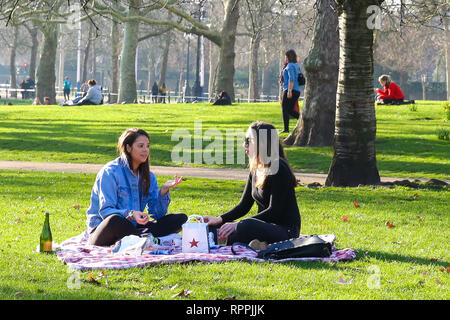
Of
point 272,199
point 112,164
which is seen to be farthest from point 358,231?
point 112,164

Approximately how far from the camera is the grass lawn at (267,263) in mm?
A: 5777

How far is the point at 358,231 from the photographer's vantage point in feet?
28.8

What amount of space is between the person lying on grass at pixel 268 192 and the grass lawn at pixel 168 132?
7.67m

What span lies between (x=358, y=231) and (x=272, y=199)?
6.24 ft

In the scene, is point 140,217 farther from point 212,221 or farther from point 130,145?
point 212,221

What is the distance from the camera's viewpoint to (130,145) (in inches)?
287

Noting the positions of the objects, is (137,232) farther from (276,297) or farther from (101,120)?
(101,120)

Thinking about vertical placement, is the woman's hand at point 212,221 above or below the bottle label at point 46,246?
above

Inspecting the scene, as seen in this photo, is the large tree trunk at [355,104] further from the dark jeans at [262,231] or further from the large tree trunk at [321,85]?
the dark jeans at [262,231]

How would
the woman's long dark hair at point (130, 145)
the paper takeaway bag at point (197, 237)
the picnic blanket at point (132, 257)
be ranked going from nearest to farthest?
the picnic blanket at point (132, 257)
the paper takeaway bag at point (197, 237)
the woman's long dark hair at point (130, 145)

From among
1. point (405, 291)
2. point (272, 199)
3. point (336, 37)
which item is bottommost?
point (405, 291)

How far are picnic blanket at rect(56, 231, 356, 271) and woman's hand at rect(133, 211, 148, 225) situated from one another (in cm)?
28

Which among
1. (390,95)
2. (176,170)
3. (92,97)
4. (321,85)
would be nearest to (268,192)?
(176,170)
